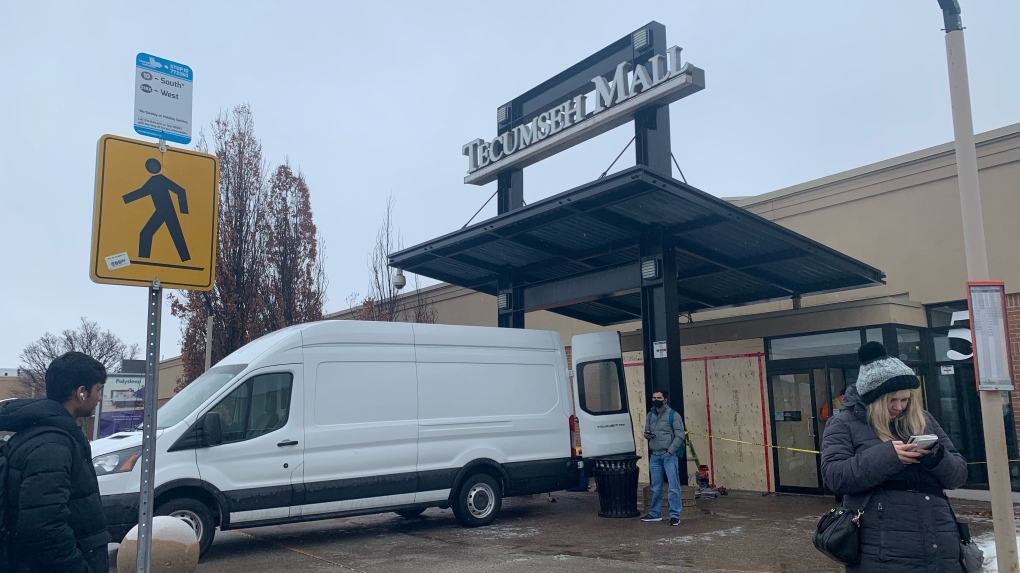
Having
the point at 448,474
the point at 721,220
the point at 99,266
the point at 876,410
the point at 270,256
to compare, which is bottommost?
the point at 448,474

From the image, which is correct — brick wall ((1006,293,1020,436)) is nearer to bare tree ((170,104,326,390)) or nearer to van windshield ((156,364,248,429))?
van windshield ((156,364,248,429))

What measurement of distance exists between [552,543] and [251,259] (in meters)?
16.2

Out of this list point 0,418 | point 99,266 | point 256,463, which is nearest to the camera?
point 0,418

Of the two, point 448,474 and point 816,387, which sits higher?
point 816,387

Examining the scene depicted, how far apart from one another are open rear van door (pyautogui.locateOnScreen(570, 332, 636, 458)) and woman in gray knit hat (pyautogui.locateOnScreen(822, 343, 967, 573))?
902 cm

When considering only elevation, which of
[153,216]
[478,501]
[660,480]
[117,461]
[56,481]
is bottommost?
[478,501]

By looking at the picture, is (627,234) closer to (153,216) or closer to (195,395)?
(195,395)

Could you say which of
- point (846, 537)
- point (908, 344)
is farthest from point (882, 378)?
point (908, 344)

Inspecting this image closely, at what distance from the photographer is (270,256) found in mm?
23859

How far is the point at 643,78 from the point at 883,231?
17.5 ft

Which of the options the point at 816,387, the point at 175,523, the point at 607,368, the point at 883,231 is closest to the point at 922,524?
Answer: the point at 175,523

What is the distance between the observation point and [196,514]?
30.1 ft

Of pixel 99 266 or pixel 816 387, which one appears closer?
pixel 99 266

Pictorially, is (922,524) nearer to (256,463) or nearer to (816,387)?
(256,463)
